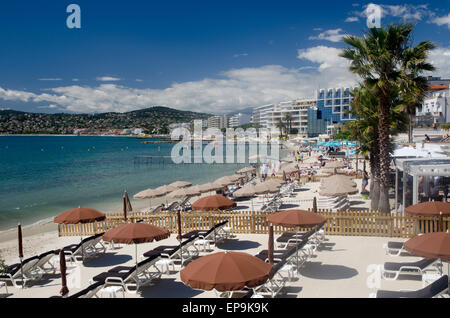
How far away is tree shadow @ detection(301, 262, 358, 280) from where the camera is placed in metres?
9.30

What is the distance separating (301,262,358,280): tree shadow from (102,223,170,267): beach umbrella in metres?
3.80

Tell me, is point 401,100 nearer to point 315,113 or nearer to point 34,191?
point 34,191

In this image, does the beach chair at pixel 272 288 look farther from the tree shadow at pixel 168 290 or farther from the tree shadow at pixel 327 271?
the tree shadow at pixel 168 290

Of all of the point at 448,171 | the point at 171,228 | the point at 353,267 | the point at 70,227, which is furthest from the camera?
the point at 70,227

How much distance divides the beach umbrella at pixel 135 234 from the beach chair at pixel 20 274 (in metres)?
2.59

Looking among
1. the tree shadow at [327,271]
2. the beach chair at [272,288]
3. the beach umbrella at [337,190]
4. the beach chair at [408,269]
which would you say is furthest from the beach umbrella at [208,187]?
the beach chair at [408,269]

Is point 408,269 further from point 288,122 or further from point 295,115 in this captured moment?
point 288,122

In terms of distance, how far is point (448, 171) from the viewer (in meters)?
13.2

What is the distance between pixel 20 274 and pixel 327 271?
8022mm

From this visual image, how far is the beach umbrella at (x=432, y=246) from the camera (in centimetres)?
690

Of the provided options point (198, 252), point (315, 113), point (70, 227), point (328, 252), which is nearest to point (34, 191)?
point (70, 227)

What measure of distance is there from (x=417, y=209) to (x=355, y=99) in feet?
26.8

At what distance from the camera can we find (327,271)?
9719 millimetres
